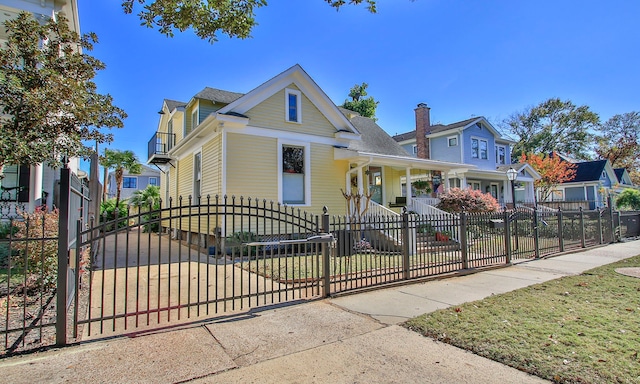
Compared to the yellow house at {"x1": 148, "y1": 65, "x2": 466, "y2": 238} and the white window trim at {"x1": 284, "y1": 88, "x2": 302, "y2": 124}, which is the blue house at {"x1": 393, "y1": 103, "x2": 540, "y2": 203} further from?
the white window trim at {"x1": 284, "y1": 88, "x2": 302, "y2": 124}

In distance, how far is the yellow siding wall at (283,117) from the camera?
12.3m

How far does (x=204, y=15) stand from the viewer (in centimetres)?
631

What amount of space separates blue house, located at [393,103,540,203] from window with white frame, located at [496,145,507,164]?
358mm

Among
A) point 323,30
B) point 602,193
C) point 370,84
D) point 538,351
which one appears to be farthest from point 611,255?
point 602,193

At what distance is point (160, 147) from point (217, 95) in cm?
616

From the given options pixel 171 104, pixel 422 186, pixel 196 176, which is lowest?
pixel 422 186

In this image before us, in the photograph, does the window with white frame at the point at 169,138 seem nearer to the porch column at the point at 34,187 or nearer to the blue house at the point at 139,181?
the porch column at the point at 34,187

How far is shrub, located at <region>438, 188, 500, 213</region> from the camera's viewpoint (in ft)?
53.7

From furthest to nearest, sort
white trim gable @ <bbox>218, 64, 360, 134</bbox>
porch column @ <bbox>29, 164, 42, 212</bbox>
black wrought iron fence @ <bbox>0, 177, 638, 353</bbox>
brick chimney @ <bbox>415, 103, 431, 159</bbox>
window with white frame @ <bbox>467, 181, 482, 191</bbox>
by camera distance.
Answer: brick chimney @ <bbox>415, 103, 431, 159</bbox> < window with white frame @ <bbox>467, 181, 482, 191</bbox> < white trim gable @ <bbox>218, 64, 360, 134</bbox> < porch column @ <bbox>29, 164, 42, 212</bbox> < black wrought iron fence @ <bbox>0, 177, 638, 353</bbox>

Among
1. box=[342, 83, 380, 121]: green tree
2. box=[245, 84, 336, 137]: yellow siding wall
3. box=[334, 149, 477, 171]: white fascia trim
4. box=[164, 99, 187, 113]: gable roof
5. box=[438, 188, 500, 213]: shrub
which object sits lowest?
box=[438, 188, 500, 213]: shrub

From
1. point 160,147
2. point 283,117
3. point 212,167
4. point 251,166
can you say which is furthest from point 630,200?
point 160,147

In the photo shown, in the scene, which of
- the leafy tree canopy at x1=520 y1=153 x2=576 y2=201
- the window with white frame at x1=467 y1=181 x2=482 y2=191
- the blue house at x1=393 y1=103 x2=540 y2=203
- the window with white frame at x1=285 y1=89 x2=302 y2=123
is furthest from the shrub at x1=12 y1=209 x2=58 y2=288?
the leafy tree canopy at x1=520 y1=153 x2=576 y2=201

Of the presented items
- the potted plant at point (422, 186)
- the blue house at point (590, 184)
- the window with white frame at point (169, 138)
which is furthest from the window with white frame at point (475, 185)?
the window with white frame at point (169, 138)

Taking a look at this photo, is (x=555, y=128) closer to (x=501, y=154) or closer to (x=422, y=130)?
(x=501, y=154)
